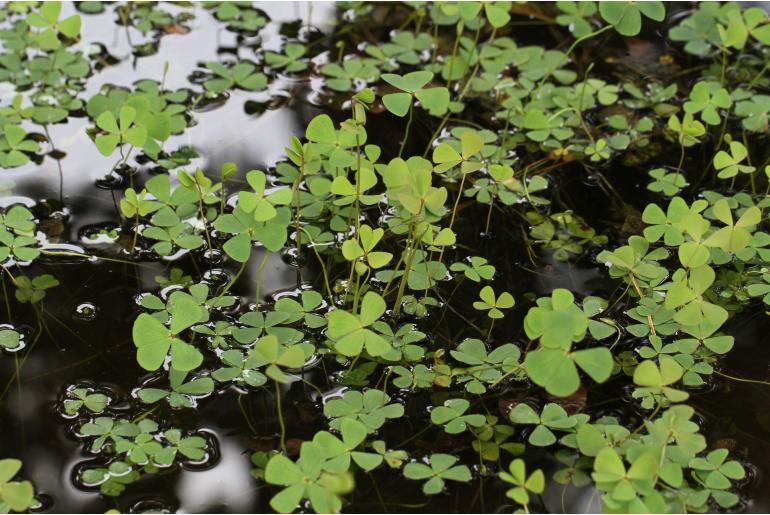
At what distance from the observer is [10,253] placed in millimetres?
2139

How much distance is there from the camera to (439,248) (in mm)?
2174

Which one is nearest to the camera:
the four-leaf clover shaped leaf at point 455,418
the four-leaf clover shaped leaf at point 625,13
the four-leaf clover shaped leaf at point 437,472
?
the four-leaf clover shaped leaf at point 437,472

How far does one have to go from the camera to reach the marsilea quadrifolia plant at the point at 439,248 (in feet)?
5.58

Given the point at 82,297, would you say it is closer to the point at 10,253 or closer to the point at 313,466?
the point at 10,253

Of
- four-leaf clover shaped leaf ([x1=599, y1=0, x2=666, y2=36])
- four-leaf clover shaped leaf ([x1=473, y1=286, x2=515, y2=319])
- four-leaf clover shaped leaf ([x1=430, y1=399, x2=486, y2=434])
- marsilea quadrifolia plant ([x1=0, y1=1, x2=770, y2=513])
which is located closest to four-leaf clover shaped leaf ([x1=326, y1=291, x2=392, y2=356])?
marsilea quadrifolia plant ([x1=0, y1=1, x2=770, y2=513])

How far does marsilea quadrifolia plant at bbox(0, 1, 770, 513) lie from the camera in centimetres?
170

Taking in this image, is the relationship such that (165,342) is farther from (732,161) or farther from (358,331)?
(732,161)

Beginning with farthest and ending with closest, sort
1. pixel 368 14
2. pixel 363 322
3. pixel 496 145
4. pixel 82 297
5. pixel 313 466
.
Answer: pixel 368 14 → pixel 496 145 → pixel 82 297 → pixel 363 322 → pixel 313 466

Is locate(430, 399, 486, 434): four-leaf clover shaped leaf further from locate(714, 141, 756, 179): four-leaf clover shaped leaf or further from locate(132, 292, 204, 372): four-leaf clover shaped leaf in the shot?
locate(714, 141, 756, 179): four-leaf clover shaped leaf

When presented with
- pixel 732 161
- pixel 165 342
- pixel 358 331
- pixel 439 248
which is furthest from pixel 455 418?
pixel 732 161

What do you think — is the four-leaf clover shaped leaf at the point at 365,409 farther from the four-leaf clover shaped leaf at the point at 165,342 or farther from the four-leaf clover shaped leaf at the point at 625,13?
the four-leaf clover shaped leaf at the point at 625,13

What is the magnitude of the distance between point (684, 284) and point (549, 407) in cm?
44

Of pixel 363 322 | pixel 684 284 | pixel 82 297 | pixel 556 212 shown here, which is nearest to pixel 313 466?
pixel 363 322

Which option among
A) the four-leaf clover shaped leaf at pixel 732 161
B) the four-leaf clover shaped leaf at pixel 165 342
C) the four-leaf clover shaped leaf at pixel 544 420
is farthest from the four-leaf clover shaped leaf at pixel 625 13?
the four-leaf clover shaped leaf at pixel 165 342
